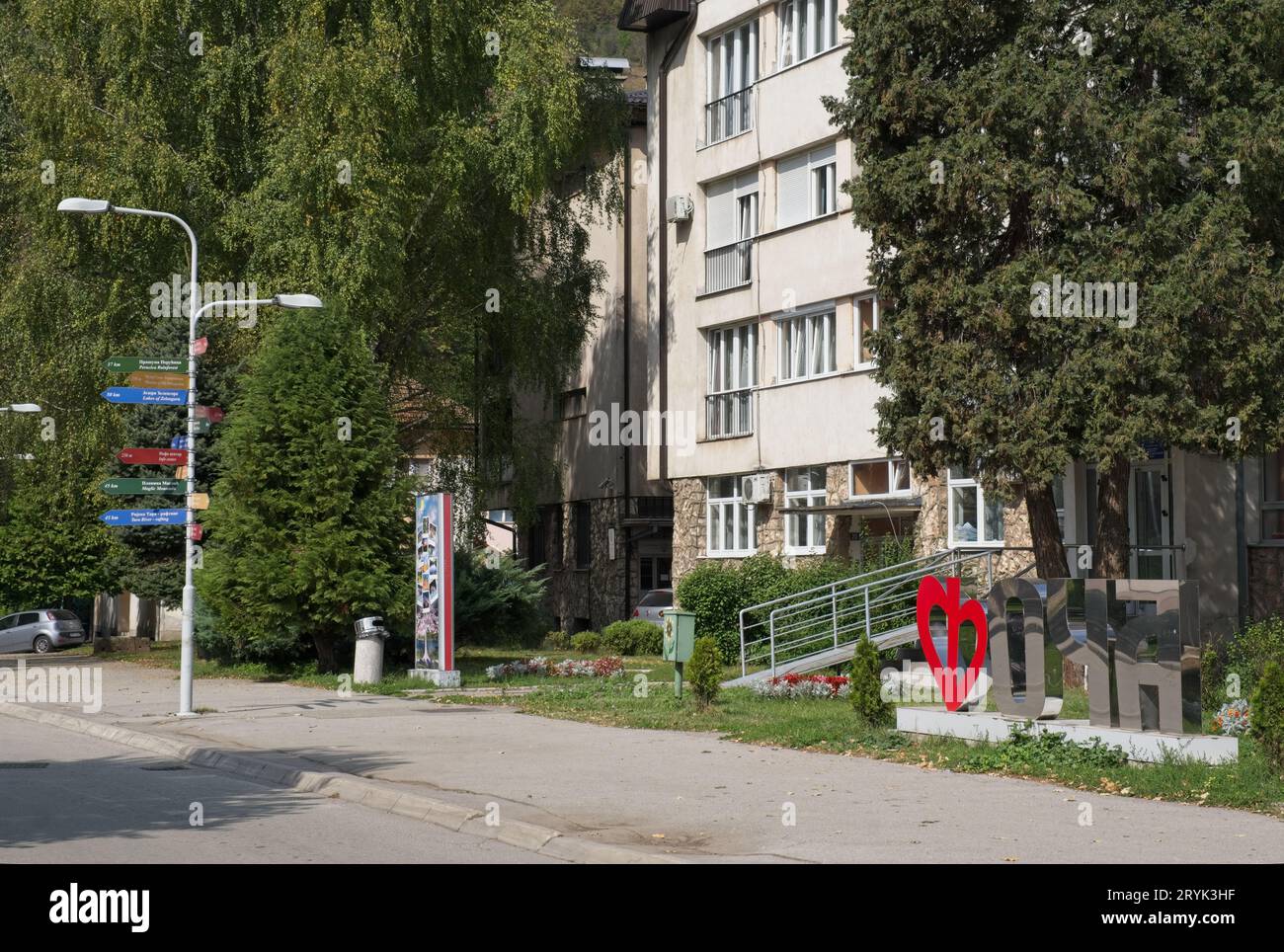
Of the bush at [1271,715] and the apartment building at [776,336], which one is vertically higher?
the apartment building at [776,336]

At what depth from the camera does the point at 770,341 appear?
32.4 meters

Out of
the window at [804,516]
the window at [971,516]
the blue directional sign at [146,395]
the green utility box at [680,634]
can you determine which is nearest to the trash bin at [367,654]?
the blue directional sign at [146,395]

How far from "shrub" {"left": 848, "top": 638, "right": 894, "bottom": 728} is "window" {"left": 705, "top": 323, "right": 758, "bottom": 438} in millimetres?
16486

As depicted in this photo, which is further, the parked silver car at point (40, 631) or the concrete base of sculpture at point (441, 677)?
the parked silver car at point (40, 631)

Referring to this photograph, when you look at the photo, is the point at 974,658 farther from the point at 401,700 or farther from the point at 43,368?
the point at 43,368

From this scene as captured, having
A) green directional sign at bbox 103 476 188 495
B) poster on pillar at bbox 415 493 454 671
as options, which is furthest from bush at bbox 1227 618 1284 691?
green directional sign at bbox 103 476 188 495

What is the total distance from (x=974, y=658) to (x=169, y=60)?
23.3 m

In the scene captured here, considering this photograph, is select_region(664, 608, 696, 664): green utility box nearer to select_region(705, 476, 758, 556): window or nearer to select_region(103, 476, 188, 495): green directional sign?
select_region(103, 476, 188, 495): green directional sign

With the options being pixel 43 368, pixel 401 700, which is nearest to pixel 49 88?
pixel 43 368

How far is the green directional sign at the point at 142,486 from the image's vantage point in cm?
2097

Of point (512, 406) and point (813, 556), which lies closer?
point (813, 556)

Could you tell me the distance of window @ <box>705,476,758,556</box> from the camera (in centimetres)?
3372

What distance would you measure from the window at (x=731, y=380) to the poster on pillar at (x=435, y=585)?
954 centimetres

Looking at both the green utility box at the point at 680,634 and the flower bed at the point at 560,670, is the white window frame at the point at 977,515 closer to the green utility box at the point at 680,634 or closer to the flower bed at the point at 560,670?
the flower bed at the point at 560,670
